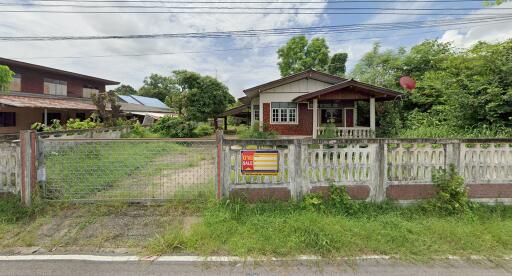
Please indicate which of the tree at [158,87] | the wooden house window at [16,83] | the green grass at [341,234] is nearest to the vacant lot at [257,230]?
the green grass at [341,234]

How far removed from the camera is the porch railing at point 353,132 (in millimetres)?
12500

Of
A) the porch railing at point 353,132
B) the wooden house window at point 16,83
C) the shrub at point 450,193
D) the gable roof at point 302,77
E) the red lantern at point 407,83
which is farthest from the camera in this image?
the wooden house window at point 16,83

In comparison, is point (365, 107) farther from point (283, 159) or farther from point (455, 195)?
point (283, 159)

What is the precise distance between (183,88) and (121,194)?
19278mm

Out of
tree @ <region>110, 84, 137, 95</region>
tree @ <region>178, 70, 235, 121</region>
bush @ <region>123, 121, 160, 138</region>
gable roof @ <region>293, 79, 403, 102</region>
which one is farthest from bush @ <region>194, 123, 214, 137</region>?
tree @ <region>110, 84, 137, 95</region>

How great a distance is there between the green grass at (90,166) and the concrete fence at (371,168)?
5.44 feet

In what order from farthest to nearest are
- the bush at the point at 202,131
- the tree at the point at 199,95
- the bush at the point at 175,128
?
1. the tree at the point at 199,95
2. the bush at the point at 202,131
3. the bush at the point at 175,128

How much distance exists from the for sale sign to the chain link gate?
2.08 ft

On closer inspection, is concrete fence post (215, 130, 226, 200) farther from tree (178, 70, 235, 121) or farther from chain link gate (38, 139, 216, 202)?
tree (178, 70, 235, 121)

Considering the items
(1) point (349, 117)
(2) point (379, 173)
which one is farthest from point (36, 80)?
(2) point (379, 173)

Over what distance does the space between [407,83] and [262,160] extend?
16363 millimetres

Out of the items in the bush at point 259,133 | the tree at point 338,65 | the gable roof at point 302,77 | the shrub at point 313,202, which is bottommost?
the shrub at point 313,202

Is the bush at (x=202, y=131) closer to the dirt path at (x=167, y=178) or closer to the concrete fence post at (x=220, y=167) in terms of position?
the dirt path at (x=167, y=178)

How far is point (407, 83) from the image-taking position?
16.0 m
